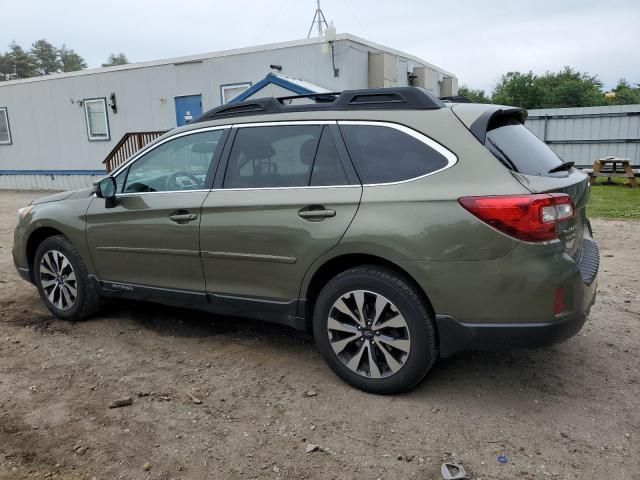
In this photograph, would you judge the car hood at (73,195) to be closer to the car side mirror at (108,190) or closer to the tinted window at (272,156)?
the car side mirror at (108,190)

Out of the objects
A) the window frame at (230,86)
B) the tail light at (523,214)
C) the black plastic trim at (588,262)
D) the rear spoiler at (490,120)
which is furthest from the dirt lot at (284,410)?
the window frame at (230,86)

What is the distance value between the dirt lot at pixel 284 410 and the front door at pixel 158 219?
0.58m

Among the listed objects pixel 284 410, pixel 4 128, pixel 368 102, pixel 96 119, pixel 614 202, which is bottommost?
pixel 614 202

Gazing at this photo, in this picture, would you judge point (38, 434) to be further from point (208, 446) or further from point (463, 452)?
point (463, 452)

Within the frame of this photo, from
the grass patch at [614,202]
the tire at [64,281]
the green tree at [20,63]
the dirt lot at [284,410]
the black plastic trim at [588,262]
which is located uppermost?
the green tree at [20,63]

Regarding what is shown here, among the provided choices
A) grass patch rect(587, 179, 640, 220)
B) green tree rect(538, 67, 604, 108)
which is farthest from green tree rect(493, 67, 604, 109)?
grass patch rect(587, 179, 640, 220)

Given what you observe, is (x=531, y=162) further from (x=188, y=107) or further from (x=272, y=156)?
(x=188, y=107)

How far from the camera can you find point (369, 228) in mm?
3117

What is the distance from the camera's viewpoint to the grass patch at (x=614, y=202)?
9836 millimetres

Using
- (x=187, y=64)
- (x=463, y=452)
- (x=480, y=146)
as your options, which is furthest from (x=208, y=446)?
(x=187, y=64)

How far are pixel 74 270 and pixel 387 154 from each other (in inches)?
116

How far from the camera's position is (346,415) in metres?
3.10

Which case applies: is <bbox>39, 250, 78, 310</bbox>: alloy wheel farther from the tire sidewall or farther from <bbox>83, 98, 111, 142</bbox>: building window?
<bbox>83, 98, 111, 142</bbox>: building window

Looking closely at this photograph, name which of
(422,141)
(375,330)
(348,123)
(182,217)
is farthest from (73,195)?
(422,141)
